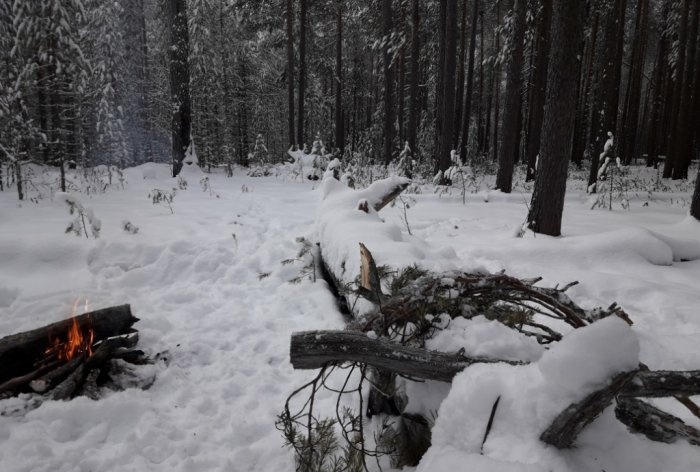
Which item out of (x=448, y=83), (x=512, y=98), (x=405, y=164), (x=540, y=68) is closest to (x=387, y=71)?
(x=448, y=83)

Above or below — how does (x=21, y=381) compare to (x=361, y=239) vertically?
below

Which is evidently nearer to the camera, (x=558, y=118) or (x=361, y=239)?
(x=361, y=239)

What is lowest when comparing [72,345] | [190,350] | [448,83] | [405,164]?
[190,350]

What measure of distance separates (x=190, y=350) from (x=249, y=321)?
67cm

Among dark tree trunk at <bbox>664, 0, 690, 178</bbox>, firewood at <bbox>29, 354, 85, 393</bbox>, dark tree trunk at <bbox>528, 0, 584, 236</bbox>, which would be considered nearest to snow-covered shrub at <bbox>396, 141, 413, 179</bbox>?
dark tree trunk at <bbox>528, 0, 584, 236</bbox>

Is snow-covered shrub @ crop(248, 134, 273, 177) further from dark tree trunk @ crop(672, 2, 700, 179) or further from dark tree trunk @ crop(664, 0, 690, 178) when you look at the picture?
dark tree trunk @ crop(664, 0, 690, 178)

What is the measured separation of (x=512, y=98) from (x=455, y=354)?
10111 mm

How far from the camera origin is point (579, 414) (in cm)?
125

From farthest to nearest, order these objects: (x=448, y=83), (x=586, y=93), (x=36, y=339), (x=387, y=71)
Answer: (x=586, y=93)
(x=387, y=71)
(x=448, y=83)
(x=36, y=339)

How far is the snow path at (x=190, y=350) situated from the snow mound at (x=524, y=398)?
3.74ft

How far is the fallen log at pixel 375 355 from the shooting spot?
5.56 ft

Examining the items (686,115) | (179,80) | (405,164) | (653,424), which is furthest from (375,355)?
(686,115)

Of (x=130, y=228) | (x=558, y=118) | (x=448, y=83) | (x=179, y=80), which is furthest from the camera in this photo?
(x=179, y=80)

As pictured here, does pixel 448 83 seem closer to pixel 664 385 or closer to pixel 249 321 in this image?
pixel 249 321
